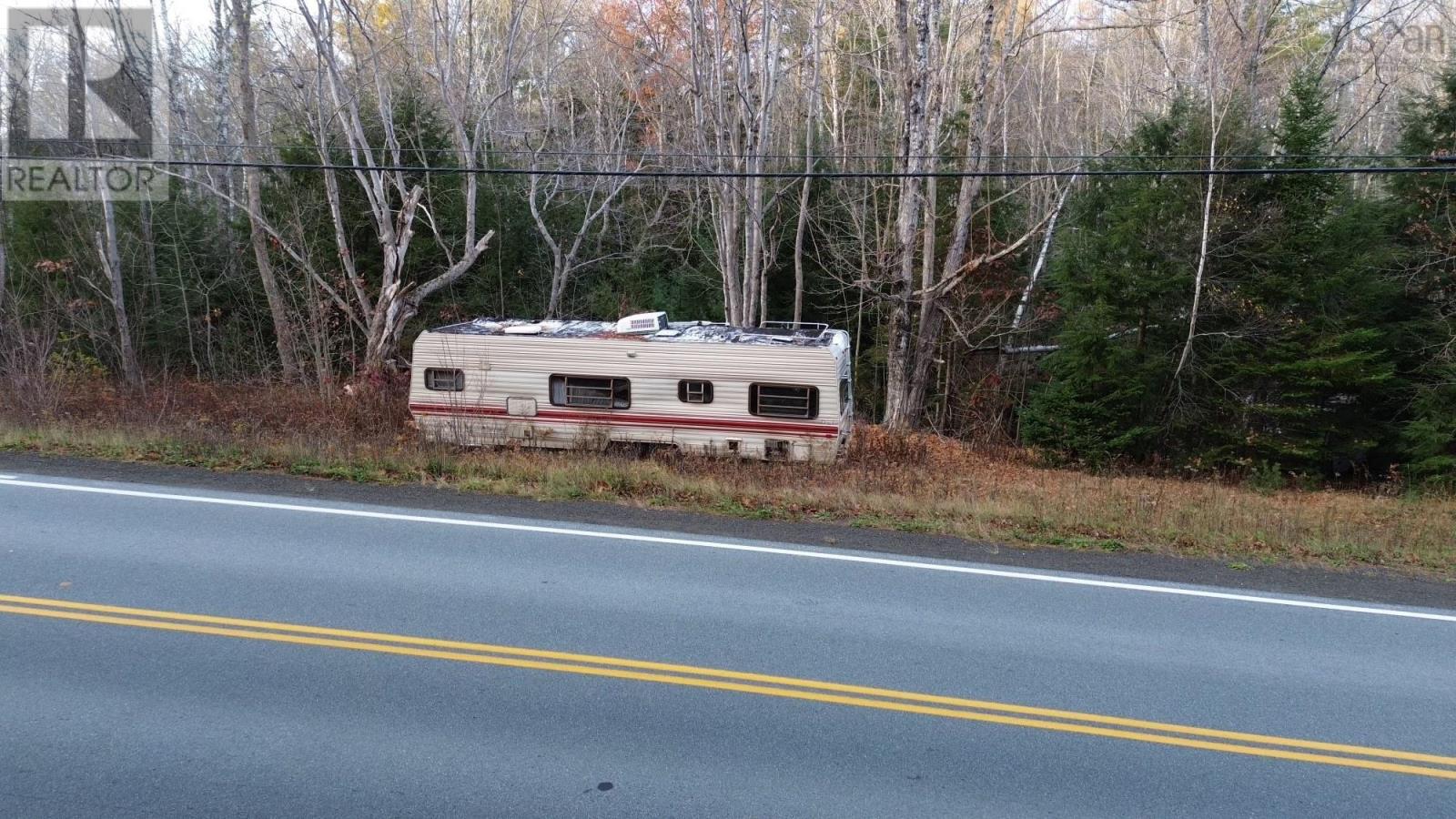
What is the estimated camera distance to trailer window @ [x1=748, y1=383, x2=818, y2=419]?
1568 cm

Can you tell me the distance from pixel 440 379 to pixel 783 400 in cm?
608

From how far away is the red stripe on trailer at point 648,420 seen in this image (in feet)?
51.7

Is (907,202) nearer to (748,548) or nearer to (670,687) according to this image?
(748,548)

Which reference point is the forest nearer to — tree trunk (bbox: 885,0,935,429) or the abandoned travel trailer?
tree trunk (bbox: 885,0,935,429)

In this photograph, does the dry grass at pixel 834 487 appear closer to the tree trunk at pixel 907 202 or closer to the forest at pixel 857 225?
the forest at pixel 857 225

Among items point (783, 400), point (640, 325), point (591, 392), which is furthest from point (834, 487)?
point (640, 325)

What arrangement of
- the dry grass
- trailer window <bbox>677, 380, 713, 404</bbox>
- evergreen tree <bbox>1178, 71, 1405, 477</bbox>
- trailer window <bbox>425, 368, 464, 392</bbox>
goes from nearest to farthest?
the dry grass, trailer window <bbox>677, 380, 713, 404</bbox>, trailer window <bbox>425, 368, 464, 392</bbox>, evergreen tree <bbox>1178, 71, 1405, 477</bbox>

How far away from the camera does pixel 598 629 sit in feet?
22.5

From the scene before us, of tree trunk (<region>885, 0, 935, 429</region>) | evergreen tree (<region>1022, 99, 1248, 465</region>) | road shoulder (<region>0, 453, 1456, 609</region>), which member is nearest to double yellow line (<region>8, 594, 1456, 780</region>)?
road shoulder (<region>0, 453, 1456, 609</region>)

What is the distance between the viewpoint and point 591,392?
16391mm

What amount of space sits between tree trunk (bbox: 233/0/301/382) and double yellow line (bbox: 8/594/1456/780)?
15.9 m

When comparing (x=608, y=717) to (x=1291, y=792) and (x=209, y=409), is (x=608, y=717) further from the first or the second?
(x=209, y=409)

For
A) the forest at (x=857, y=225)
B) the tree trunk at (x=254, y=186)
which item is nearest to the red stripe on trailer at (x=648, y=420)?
the forest at (x=857, y=225)

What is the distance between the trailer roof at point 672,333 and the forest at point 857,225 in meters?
3.77
